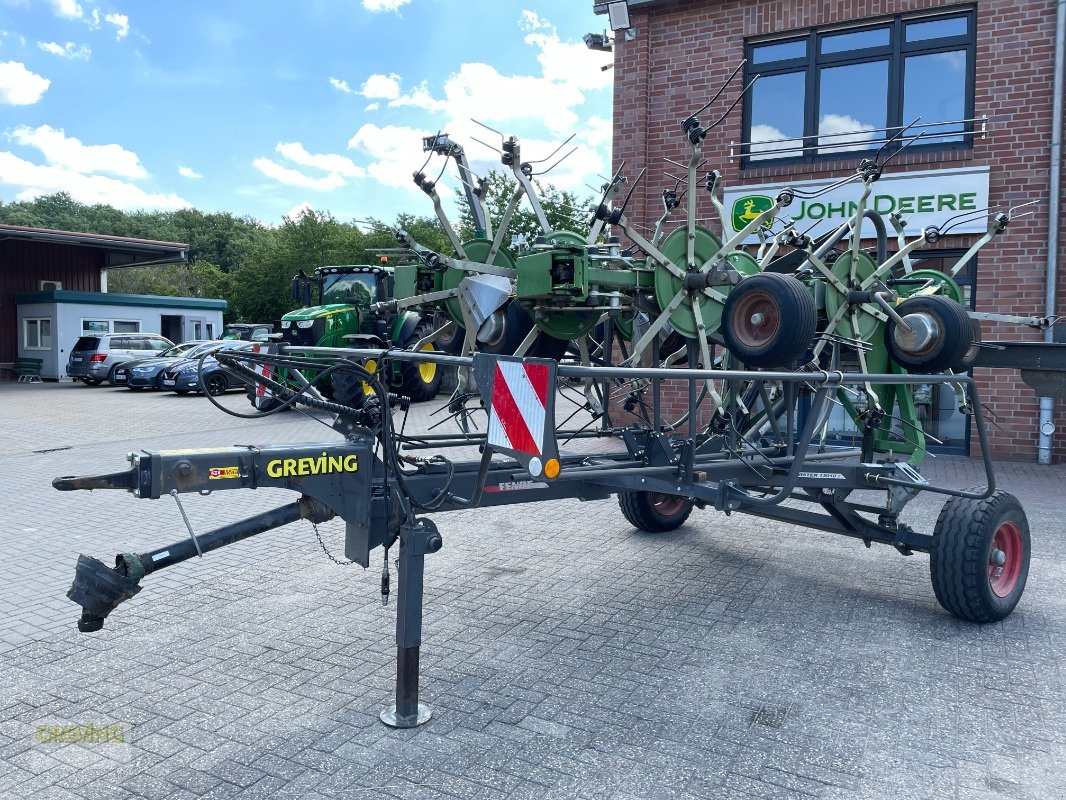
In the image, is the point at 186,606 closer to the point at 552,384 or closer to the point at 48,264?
the point at 552,384

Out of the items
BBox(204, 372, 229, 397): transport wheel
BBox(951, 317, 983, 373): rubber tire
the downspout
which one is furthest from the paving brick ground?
BBox(204, 372, 229, 397): transport wheel

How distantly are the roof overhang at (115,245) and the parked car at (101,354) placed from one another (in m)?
3.76

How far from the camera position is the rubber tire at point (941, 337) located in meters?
5.59

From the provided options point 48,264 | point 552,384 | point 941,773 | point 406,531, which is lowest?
point 941,773

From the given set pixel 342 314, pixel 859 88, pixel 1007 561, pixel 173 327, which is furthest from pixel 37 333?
pixel 1007 561

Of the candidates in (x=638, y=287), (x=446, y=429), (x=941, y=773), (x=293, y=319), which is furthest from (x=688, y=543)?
(x=293, y=319)

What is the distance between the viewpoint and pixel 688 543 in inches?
286

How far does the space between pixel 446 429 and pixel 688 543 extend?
24.8 ft

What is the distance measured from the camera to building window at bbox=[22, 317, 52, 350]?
29906 mm

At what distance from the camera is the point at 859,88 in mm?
12594

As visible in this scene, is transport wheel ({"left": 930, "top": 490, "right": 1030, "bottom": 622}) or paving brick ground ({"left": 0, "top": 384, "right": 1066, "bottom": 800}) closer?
Result: paving brick ground ({"left": 0, "top": 384, "right": 1066, "bottom": 800})

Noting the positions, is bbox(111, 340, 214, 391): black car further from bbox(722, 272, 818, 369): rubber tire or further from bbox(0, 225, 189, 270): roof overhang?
bbox(722, 272, 818, 369): rubber tire

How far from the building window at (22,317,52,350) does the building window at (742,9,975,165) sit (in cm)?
2561

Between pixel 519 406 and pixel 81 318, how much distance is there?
30.5m
